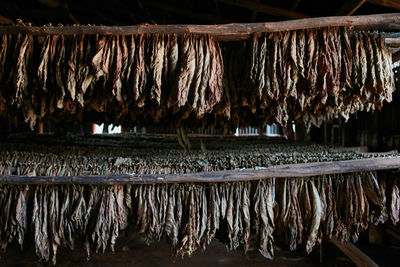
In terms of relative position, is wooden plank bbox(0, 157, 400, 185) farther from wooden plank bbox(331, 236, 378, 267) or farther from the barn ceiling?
the barn ceiling

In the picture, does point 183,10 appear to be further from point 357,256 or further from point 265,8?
point 357,256

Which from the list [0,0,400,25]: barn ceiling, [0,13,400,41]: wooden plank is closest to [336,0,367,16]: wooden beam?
[0,0,400,25]: barn ceiling

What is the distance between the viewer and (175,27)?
77.8 inches

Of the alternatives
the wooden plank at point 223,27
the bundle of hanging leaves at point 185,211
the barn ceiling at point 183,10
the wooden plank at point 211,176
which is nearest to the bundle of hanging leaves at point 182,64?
the wooden plank at point 223,27

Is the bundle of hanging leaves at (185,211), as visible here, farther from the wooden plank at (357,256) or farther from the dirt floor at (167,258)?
the dirt floor at (167,258)

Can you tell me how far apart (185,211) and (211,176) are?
41cm

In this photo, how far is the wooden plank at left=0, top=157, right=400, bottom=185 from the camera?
217 centimetres

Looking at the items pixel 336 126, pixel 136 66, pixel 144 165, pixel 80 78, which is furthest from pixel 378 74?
pixel 336 126

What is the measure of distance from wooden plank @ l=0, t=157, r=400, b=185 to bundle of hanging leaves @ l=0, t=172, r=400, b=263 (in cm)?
10

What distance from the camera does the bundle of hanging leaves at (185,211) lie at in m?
2.22

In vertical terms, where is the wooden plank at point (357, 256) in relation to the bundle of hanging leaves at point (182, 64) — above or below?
below

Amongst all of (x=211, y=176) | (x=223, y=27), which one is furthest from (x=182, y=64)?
(x=211, y=176)

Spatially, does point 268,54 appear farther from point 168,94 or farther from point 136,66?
point 136,66

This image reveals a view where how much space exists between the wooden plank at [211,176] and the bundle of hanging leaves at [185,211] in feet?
0.32
